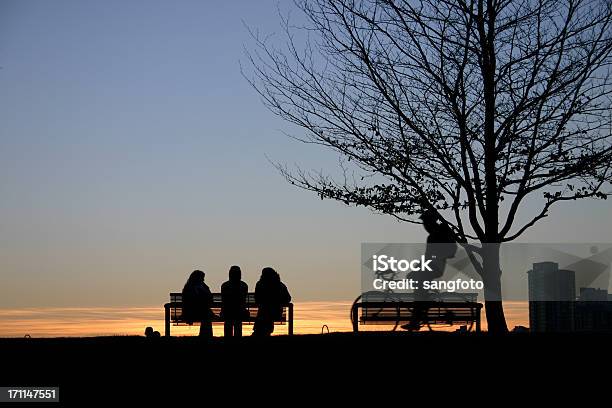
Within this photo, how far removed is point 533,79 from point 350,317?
619 cm

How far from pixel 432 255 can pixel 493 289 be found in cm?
207

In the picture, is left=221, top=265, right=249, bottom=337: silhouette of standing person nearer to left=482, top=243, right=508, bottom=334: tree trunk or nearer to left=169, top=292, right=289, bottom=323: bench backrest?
left=169, top=292, right=289, bottom=323: bench backrest

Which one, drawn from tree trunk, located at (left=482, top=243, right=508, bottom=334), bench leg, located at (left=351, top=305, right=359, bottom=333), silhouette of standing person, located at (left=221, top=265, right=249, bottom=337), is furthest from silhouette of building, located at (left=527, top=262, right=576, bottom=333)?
silhouette of standing person, located at (left=221, top=265, right=249, bottom=337)

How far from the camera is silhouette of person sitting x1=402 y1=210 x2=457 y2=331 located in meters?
19.1

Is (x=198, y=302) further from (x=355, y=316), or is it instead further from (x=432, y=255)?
(x=432, y=255)

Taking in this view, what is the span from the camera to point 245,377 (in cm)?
1163

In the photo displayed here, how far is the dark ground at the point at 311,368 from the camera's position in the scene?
10836 mm

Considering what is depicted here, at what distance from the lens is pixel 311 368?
40.2 feet

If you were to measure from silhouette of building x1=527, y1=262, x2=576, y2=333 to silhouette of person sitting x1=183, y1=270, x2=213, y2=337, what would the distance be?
9726mm

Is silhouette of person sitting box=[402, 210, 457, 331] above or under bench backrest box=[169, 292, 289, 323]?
above

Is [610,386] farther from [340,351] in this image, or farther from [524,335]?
[524,335]

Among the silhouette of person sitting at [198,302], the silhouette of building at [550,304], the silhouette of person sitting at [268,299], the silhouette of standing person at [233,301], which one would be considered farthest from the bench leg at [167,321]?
the silhouette of building at [550,304]

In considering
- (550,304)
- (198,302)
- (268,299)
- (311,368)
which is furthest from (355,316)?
(550,304)

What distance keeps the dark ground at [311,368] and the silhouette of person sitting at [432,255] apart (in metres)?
3.48
